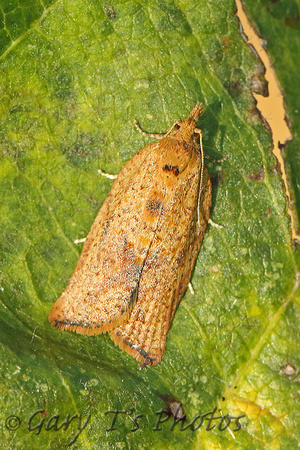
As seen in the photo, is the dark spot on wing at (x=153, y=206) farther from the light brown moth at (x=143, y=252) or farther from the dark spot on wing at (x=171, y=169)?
the dark spot on wing at (x=171, y=169)

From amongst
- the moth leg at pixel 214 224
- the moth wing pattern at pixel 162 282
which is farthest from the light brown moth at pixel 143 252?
the moth leg at pixel 214 224

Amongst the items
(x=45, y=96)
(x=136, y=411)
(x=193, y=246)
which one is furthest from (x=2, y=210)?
(x=136, y=411)

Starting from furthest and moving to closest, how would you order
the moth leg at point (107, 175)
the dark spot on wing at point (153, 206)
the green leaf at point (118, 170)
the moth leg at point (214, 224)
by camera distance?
1. the moth leg at point (214, 224)
2. the moth leg at point (107, 175)
3. the dark spot on wing at point (153, 206)
4. the green leaf at point (118, 170)

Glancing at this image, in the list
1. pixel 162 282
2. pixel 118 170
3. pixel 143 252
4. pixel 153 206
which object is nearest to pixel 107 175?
pixel 118 170

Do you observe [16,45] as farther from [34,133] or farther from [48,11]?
[34,133]

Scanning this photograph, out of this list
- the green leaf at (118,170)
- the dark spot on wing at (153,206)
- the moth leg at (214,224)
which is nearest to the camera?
the green leaf at (118,170)

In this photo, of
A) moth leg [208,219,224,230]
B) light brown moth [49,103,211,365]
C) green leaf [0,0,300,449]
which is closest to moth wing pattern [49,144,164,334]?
light brown moth [49,103,211,365]

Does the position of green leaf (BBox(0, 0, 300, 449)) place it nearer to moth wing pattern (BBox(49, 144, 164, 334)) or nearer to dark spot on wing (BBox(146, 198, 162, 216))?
moth wing pattern (BBox(49, 144, 164, 334))
